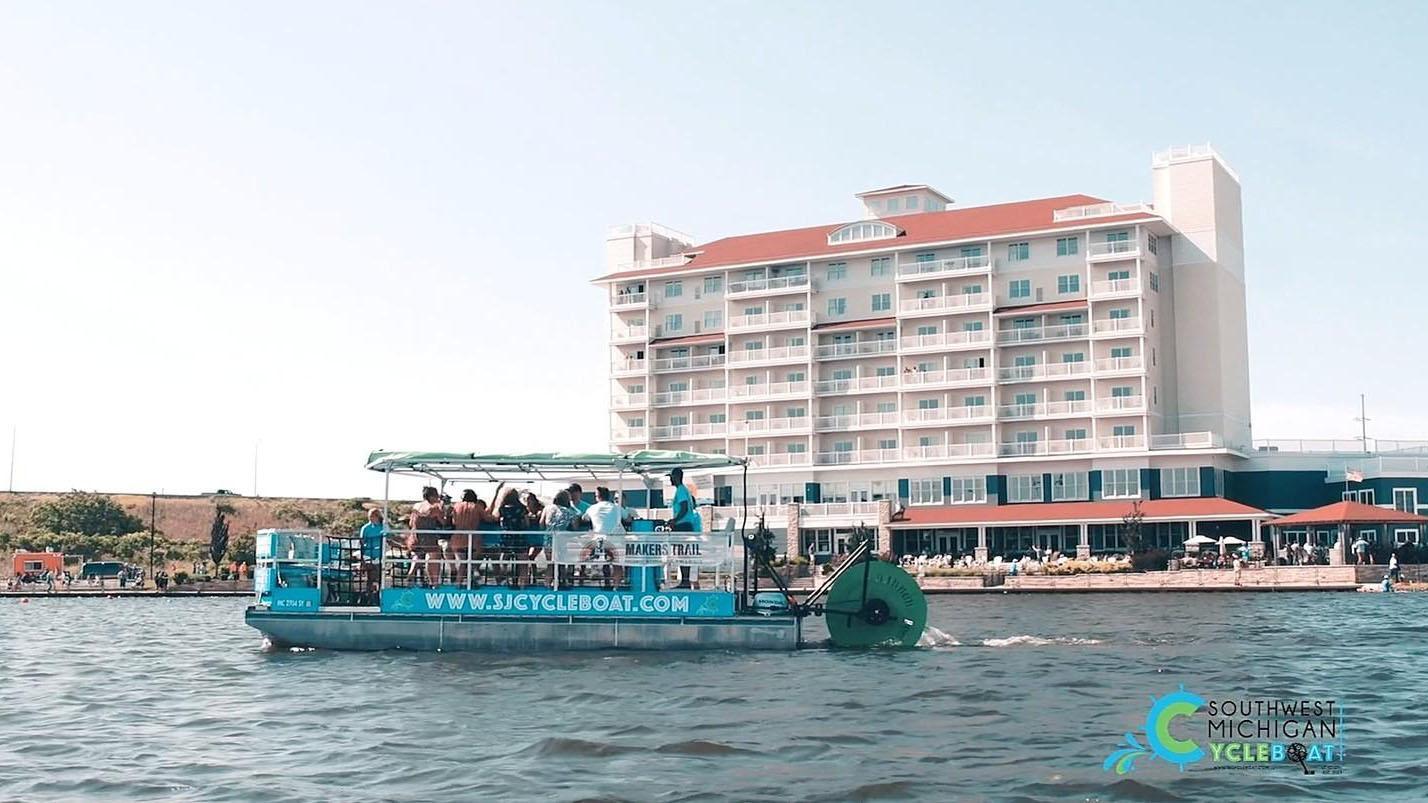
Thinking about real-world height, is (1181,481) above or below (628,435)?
below

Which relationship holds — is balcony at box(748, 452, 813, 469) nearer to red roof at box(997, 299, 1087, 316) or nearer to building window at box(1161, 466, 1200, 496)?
red roof at box(997, 299, 1087, 316)

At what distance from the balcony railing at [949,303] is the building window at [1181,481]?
13.7 m

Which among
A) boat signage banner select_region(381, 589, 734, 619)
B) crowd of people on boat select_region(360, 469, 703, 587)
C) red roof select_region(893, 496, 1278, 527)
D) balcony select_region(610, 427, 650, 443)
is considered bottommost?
boat signage banner select_region(381, 589, 734, 619)

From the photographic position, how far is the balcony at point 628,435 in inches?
3679

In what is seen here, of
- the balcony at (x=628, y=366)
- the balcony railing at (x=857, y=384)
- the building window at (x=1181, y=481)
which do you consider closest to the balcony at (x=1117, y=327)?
the building window at (x=1181, y=481)

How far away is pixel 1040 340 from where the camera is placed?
81.4 m

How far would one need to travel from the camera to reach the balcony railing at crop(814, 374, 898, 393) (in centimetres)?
8544

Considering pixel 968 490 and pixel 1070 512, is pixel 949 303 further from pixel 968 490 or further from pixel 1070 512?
pixel 1070 512

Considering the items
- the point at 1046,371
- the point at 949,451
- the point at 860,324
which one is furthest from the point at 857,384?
the point at 1046,371

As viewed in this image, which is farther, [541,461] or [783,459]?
[783,459]

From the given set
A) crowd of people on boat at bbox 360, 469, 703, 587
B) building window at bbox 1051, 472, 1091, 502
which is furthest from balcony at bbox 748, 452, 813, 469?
crowd of people on boat at bbox 360, 469, 703, 587

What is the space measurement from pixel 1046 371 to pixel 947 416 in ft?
20.4

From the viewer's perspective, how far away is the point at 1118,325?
3130 inches

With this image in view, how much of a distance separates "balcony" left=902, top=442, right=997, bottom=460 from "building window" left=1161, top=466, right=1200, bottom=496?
30.8ft
